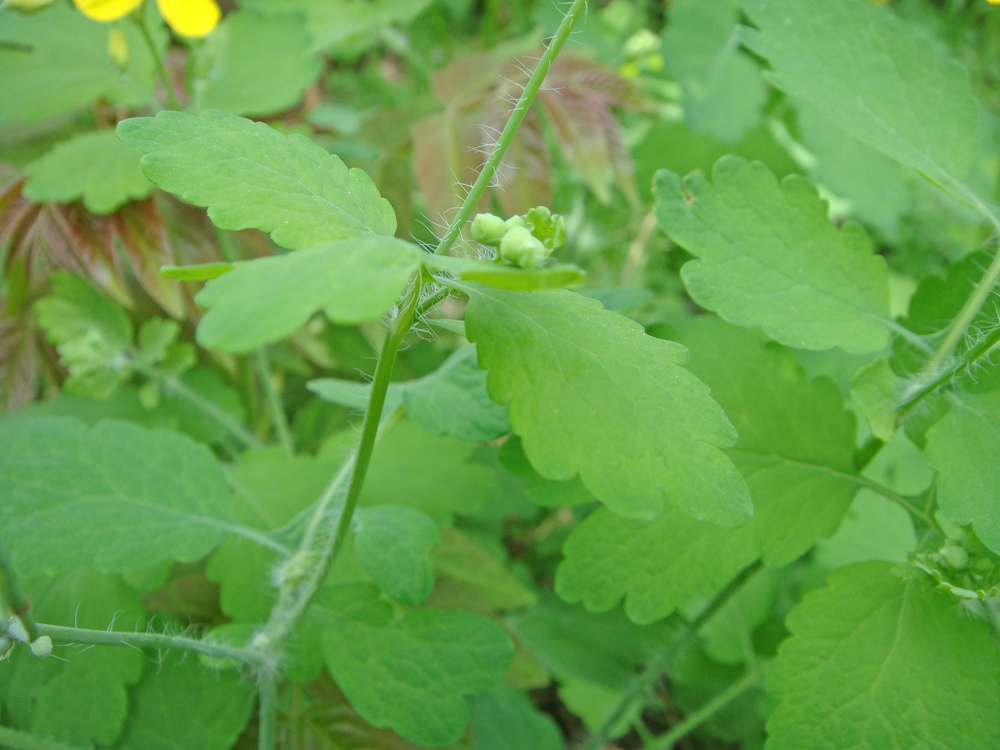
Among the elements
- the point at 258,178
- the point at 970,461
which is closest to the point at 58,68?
the point at 258,178

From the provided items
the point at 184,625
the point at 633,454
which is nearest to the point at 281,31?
the point at 184,625

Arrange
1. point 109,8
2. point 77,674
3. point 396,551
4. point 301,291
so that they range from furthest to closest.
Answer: point 109,8, point 77,674, point 396,551, point 301,291

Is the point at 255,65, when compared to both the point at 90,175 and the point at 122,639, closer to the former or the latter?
the point at 90,175

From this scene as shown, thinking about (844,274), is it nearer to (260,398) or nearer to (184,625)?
(184,625)

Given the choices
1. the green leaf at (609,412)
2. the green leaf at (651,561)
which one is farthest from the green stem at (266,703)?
the green leaf at (609,412)

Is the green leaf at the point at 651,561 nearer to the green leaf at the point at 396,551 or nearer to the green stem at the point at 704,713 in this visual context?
the green leaf at the point at 396,551
